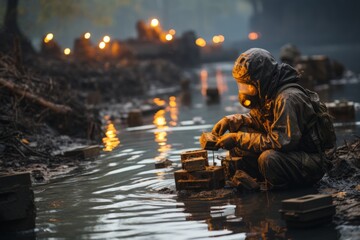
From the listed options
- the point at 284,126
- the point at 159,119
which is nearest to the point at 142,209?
the point at 284,126

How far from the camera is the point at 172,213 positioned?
8.27m

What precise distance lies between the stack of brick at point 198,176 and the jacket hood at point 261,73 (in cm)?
109

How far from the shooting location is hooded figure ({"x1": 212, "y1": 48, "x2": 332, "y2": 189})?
8.78 meters

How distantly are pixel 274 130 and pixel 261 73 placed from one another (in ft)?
2.40

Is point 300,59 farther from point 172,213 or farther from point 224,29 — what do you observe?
point 224,29

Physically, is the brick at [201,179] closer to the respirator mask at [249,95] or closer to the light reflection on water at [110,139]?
the respirator mask at [249,95]

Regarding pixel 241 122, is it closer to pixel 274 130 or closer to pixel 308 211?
pixel 274 130

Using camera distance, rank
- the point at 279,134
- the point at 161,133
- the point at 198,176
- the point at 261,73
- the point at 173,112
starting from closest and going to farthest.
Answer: the point at 279,134 < the point at 261,73 < the point at 198,176 < the point at 161,133 < the point at 173,112

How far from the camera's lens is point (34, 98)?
624 inches

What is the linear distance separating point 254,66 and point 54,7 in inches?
1820

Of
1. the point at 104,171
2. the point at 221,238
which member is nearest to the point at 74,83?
the point at 104,171

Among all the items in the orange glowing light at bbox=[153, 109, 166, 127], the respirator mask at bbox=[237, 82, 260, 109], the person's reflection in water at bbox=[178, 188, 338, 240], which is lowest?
the person's reflection in water at bbox=[178, 188, 338, 240]

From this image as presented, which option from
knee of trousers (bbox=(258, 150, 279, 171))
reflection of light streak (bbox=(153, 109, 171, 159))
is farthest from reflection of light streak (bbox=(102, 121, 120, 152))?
knee of trousers (bbox=(258, 150, 279, 171))

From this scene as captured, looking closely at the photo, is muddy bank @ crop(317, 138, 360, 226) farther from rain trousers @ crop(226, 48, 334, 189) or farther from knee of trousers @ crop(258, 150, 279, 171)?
knee of trousers @ crop(258, 150, 279, 171)
